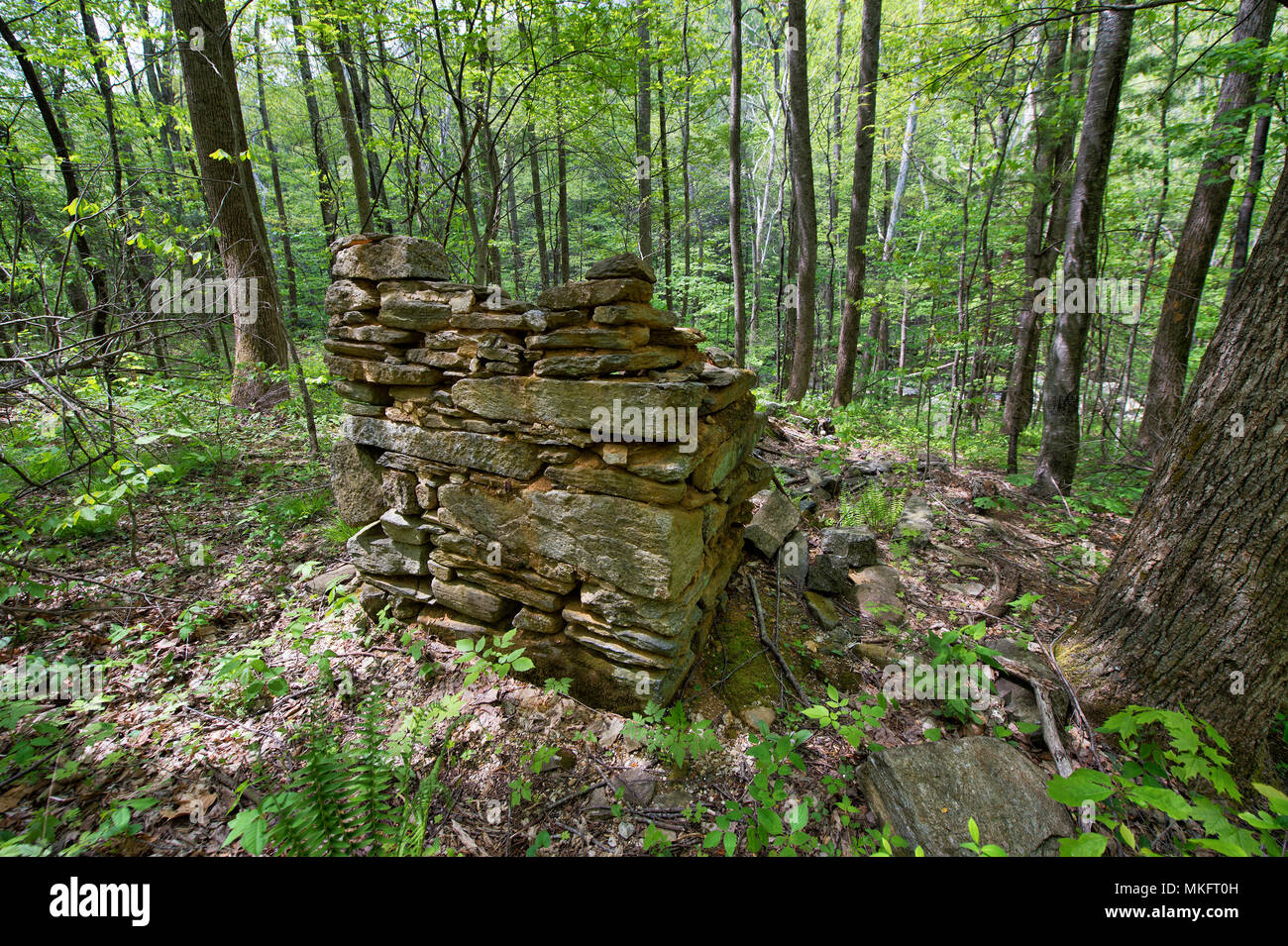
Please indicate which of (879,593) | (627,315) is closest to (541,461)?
(627,315)

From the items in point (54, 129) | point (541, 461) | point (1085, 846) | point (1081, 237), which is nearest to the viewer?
point (1085, 846)

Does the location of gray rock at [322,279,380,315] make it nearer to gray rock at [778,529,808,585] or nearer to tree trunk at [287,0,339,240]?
gray rock at [778,529,808,585]

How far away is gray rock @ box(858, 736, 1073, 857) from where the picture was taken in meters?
2.20

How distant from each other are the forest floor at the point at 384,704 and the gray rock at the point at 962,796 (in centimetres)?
17

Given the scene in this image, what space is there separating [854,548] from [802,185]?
23.5ft

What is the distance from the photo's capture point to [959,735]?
2.90m

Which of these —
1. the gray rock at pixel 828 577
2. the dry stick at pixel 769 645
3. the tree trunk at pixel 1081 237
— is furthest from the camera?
the tree trunk at pixel 1081 237

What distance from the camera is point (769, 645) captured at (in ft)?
11.5

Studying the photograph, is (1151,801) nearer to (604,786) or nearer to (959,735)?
(959,735)

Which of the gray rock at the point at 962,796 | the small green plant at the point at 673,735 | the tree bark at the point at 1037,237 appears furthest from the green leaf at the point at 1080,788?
the tree bark at the point at 1037,237

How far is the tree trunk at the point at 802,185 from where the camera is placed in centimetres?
770

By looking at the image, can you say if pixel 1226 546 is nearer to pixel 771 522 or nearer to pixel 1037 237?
pixel 771 522

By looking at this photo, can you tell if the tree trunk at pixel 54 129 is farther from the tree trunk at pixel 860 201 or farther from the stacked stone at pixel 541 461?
the tree trunk at pixel 860 201
